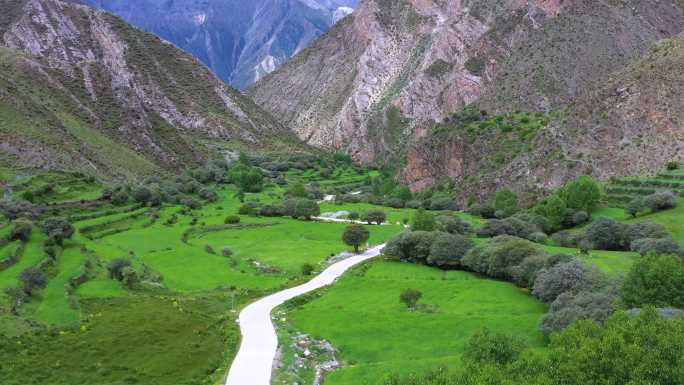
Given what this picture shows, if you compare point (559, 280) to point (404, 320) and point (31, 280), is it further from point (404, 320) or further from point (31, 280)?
point (31, 280)

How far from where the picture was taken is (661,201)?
7312 centimetres

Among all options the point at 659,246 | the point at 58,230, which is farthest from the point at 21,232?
the point at 659,246

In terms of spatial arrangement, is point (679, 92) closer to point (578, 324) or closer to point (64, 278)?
point (578, 324)

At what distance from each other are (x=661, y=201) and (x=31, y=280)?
70966 mm

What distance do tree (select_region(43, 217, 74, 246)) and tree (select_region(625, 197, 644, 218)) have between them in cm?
7021

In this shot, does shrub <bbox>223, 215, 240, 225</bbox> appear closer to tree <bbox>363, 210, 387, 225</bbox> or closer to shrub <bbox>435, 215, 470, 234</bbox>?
tree <bbox>363, 210, 387, 225</bbox>

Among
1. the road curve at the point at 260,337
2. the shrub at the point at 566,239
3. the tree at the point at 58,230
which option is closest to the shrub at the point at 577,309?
the road curve at the point at 260,337

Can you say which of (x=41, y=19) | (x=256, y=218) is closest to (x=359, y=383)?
(x=256, y=218)

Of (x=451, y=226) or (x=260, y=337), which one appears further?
(x=451, y=226)

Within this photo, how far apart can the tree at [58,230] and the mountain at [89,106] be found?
143 feet

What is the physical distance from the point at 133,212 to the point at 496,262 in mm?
64730

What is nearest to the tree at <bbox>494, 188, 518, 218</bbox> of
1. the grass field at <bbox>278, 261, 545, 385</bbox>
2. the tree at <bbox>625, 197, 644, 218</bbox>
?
the tree at <bbox>625, 197, 644, 218</bbox>

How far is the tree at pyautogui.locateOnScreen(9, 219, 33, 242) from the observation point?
64188 mm

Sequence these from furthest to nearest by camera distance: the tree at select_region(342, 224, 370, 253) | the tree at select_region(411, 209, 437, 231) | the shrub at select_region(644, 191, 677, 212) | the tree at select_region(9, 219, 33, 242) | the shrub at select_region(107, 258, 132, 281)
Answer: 1. the tree at select_region(411, 209, 437, 231)
2. the shrub at select_region(644, 191, 677, 212)
3. the tree at select_region(342, 224, 370, 253)
4. the tree at select_region(9, 219, 33, 242)
5. the shrub at select_region(107, 258, 132, 281)
